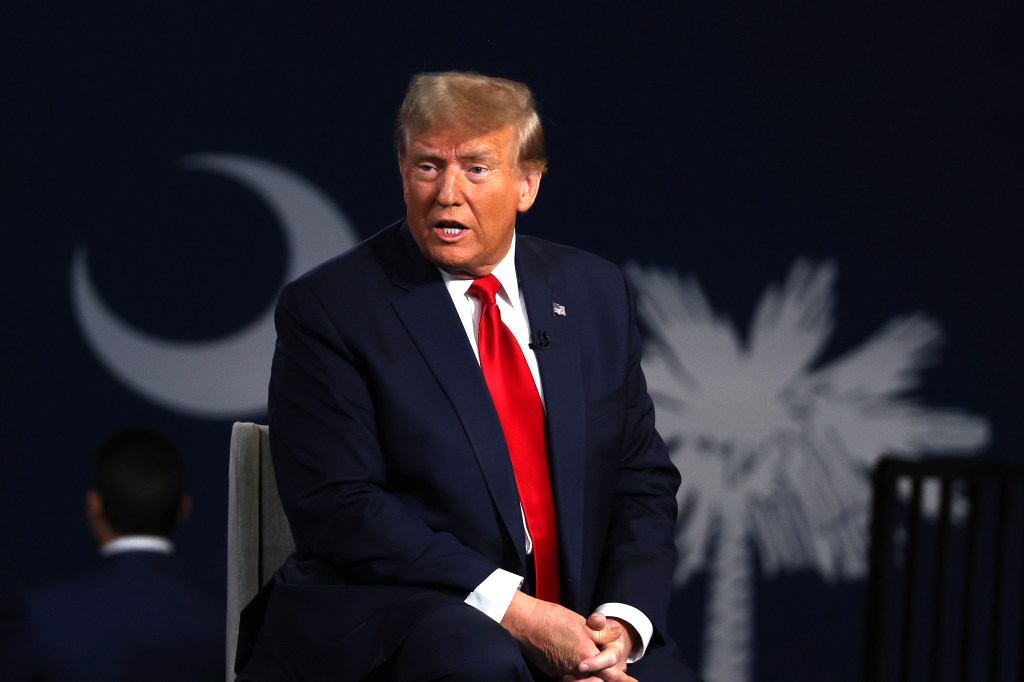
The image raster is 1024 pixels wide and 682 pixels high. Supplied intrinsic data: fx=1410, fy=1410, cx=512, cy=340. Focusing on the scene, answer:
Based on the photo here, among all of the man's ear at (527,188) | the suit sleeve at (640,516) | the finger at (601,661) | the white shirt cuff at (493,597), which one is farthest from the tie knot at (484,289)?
the finger at (601,661)

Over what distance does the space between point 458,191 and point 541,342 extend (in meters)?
0.25

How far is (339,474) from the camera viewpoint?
193 centimetres

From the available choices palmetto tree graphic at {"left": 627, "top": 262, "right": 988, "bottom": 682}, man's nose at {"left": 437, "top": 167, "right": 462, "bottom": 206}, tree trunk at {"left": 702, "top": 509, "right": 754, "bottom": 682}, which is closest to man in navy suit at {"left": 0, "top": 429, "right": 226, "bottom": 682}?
man's nose at {"left": 437, "top": 167, "right": 462, "bottom": 206}

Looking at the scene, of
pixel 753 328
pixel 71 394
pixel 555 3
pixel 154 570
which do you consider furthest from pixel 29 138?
pixel 753 328

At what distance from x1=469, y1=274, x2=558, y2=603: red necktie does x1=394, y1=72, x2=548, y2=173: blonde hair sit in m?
0.26

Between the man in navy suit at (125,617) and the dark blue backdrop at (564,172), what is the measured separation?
4.03 ft

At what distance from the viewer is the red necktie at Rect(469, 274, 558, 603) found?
2.00 meters

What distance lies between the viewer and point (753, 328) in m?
3.96

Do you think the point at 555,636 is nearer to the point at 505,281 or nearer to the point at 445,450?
the point at 445,450

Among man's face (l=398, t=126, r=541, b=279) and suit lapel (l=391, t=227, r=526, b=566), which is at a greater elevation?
man's face (l=398, t=126, r=541, b=279)

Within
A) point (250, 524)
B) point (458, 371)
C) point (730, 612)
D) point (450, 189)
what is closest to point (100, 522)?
point (250, 524)

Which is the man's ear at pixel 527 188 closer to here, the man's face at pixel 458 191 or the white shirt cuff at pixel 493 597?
the man's face at pixel 458 191

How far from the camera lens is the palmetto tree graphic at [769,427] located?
12.9 ft

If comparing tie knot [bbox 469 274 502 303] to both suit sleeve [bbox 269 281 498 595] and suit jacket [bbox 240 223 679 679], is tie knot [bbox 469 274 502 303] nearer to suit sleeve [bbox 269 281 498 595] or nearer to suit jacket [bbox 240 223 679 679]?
suit jacket [bbox 240 223 679 679]
